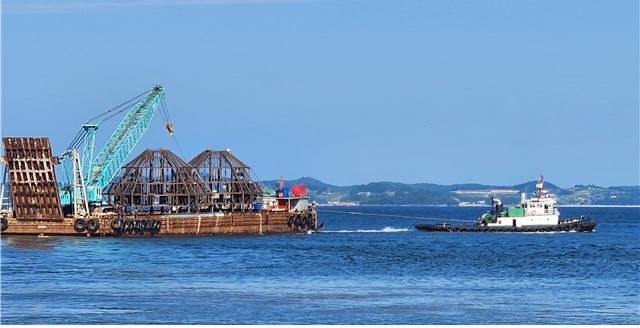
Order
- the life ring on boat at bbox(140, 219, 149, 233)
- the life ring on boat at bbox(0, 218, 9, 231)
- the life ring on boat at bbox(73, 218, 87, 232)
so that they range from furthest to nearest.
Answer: the life ring on boat at bbox(140, 219, 149, 233)
the life ring on boat at bbox(0, 218, 9, 231)
the life ring on boat at bbox(73, 218, 87, 232)

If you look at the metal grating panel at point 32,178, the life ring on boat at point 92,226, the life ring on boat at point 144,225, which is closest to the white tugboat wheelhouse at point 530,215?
the life ring on boat at point 144,225

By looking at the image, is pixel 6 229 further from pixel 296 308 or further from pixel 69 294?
pixel 296 308

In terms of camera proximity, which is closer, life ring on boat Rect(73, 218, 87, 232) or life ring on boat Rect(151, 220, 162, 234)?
life ring on boat Rect(73, 218, 87, 232)

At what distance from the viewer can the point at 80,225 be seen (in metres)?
119

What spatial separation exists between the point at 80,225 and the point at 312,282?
2025 inches

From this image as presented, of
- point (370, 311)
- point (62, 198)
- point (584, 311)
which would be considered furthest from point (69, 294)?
point (62, 198)

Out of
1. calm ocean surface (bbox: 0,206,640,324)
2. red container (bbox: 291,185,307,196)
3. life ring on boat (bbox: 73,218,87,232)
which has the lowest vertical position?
calm ocean surface (bbox: 0,206,640,324)

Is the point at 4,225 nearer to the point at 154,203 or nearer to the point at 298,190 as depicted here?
the point at 154,203

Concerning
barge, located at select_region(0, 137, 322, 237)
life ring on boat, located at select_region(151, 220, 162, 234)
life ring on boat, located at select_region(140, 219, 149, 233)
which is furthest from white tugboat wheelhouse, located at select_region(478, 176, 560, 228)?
life ring on boat, located at select_region(140, 219, 149, 233)

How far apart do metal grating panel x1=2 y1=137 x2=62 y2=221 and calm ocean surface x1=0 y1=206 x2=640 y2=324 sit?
11.8 feet

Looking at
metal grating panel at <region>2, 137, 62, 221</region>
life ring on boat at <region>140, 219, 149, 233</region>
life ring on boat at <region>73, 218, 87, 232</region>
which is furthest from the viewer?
life ring on boat at <region>140, 219, 149, 233</region>

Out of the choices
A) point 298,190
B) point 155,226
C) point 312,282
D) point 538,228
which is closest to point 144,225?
point 155,226

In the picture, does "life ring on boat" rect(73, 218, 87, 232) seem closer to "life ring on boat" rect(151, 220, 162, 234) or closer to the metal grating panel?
the metal grating panel

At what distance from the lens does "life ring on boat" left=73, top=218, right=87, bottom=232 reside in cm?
11888
